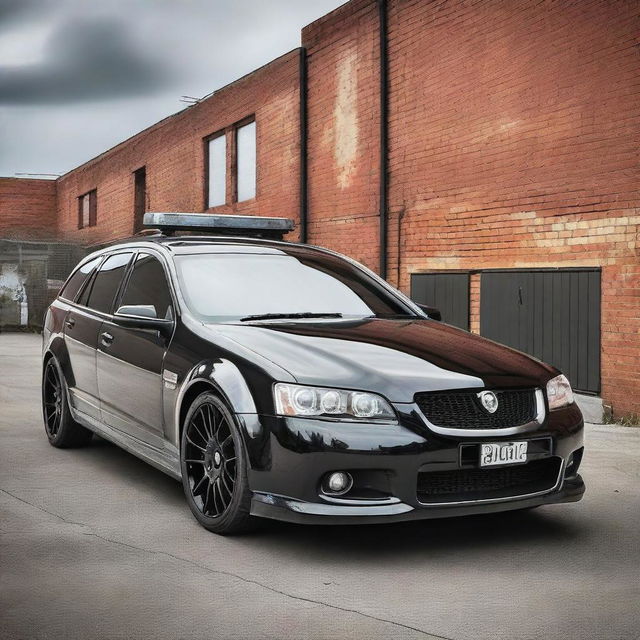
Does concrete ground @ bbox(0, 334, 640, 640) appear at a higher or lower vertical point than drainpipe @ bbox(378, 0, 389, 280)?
lower

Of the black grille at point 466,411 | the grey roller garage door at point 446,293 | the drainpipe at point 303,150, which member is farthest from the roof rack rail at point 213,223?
the drainpipe at point 303,150

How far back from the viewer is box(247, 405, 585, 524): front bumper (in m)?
4.57

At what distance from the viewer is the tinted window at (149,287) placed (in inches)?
238

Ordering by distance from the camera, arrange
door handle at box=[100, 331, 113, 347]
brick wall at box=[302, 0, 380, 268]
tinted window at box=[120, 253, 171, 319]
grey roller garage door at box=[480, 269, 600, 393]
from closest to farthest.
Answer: tinted window at box=[120, 253, 171, 319] → door handle at box=[100, 331, 113, 347] → grey roller garage door at box=[480, 269, 600, 393] → brick wall at box=[302, 0, 380, 268]

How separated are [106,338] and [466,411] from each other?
9.34 feet

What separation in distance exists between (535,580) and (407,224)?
9.53 meters

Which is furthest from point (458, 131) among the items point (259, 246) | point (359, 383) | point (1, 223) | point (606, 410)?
point (1, 223)

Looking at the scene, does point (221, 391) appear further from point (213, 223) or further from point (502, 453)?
point (213, 223)

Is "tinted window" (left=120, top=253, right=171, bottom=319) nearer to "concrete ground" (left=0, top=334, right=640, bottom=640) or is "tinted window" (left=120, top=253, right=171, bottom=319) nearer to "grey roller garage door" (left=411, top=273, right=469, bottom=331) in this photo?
"concrete ground" (left=0, top=334, right=640, bottom=640)

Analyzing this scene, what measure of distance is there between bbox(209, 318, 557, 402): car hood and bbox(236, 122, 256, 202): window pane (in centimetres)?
1399

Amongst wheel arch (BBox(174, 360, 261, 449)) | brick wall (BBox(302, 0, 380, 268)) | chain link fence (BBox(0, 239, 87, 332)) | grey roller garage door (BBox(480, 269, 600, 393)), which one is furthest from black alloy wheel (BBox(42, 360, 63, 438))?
chain link fence (BBox(0, 239, 87, 332))

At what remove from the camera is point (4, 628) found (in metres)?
3.75

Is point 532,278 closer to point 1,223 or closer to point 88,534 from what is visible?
point 88,534

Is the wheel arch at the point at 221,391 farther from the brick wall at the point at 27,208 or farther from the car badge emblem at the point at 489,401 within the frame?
the brick wall at the point at 27,208
